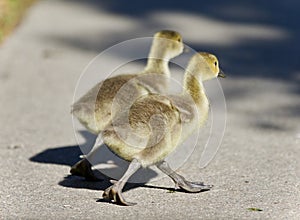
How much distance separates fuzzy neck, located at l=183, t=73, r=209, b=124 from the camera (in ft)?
18.6

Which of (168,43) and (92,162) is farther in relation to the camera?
(168,43)

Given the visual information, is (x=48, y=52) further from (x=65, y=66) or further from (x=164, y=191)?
(x=164, y=191)

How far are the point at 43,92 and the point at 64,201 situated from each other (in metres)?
3.13

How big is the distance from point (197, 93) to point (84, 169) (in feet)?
3.37

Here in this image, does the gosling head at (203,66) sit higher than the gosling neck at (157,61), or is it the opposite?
the gosling head at (203,66)

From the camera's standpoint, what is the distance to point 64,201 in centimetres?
559

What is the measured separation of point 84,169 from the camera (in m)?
6.05

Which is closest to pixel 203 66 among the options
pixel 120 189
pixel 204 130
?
pixel 120 189

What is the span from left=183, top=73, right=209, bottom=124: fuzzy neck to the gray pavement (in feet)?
1.84

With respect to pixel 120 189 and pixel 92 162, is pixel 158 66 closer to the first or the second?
pixel 92 162

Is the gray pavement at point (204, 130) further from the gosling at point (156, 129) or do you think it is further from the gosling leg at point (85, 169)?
the gosling at point (156, 129)


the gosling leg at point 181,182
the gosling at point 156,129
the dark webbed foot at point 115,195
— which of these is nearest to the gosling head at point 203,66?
the gosling at point 156,129

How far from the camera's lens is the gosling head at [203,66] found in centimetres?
579

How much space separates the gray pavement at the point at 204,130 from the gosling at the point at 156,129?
0.59ft
